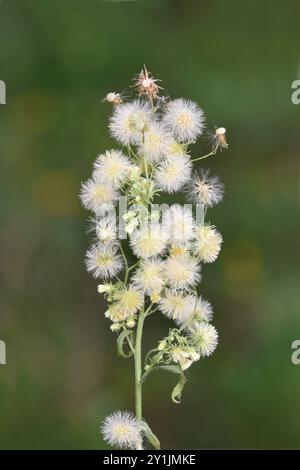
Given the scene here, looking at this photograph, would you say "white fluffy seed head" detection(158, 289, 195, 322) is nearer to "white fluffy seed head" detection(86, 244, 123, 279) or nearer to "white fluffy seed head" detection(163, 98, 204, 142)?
"white fluffy seed head" detection(86, 244, 123, 279)

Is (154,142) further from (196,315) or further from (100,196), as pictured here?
(196,315)

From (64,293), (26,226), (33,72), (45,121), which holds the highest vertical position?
(33,72)

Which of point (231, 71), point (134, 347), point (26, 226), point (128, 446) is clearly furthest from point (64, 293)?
point (231, 71)

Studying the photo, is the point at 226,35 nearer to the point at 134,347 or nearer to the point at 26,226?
the point at 26,226

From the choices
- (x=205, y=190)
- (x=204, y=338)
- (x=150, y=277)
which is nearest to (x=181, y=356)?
(x=204, y=338)

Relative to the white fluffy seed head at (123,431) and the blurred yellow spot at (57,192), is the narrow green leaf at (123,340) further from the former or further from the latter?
the blurred yellow spot at (57,192)
